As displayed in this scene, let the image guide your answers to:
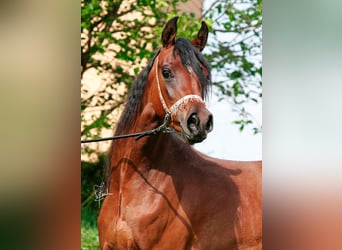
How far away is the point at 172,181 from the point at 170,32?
0.74 meters

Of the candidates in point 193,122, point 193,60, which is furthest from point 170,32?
→ point 193,122

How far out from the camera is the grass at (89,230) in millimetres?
4570

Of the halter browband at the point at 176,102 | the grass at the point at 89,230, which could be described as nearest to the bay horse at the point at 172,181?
the halter browband at the point at 176,102

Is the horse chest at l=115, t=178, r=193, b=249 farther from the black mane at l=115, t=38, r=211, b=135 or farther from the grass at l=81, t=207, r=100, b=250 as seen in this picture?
the grass at l=81, t=207, r=100, b=250

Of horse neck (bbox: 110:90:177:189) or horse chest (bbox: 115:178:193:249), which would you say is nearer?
horse chest (bbox: 115:178:193:249)

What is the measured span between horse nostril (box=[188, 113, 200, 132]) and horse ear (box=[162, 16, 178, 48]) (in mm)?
446

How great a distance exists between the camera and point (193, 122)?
239 cm

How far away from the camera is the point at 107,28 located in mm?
4457

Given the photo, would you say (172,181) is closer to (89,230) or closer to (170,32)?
(170,32)

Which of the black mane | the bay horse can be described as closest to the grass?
the bay horse

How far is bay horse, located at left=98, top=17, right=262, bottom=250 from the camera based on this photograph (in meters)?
2.51
